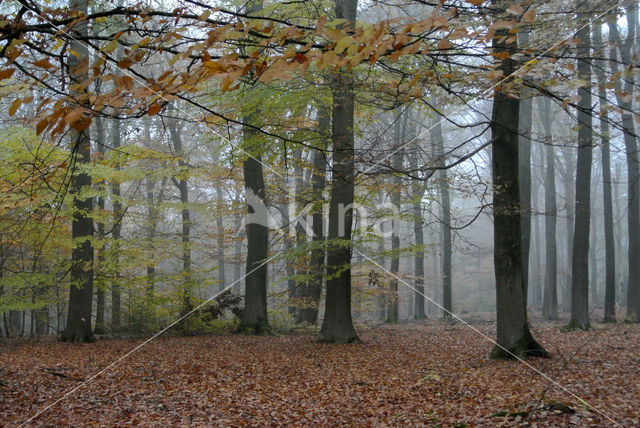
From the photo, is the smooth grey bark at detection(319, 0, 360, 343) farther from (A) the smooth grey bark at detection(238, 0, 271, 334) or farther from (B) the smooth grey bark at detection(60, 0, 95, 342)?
(B) the smooth grey bark at detection(60, 0, 95, 342)

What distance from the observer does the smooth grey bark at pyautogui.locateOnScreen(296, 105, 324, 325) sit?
33.5 ft

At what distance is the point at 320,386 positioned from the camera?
263 inches

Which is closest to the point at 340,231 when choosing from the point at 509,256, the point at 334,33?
the point at 509,256

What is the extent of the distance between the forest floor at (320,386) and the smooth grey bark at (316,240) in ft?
8.12

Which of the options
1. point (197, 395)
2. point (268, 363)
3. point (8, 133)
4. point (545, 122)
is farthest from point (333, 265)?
point (545, 122)

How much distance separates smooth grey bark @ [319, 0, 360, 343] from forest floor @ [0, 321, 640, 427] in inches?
19.1

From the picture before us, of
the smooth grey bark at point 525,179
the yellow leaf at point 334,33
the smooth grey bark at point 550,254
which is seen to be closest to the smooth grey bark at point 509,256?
the yellow leaf at point 334,33

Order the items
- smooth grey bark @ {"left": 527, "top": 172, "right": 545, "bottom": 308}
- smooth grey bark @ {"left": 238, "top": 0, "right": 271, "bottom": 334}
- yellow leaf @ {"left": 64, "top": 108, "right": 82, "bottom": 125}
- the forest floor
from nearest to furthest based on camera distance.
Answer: yellow leaf @ {"left": 64, "top": 108, "right": 82, "bottom": 125}
the forest floor
smooth grey bark @ {"left": 238, "top": 0, "right": 271, "bottom": 334}
smooth grey bark @ {"left": 527, "top": 172, "right": 545, "bottom": 308}

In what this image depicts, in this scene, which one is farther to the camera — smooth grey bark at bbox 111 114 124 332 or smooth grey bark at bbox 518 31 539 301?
smooth grey bark at bbox 518 31 539 301

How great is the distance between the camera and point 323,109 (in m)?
11.2

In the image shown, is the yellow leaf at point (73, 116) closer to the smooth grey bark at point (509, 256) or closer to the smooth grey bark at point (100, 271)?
the smooth grey bark at point (509, 256)

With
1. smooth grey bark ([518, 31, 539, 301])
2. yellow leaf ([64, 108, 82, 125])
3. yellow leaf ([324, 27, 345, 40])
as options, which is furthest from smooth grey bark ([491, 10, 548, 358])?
yellow leaf ([64, 108, 82, 125])

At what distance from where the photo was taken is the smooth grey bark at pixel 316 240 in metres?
10.2

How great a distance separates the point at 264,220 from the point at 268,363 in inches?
208
